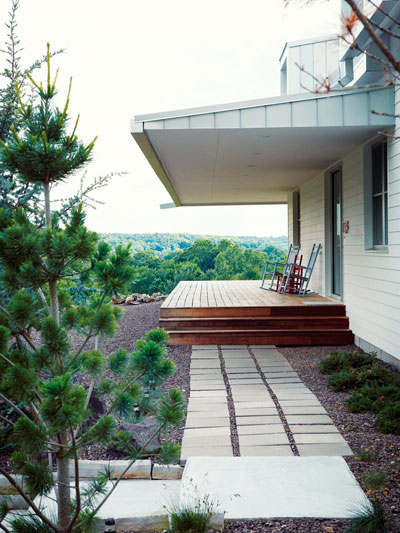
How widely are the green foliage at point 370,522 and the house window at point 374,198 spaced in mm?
4021

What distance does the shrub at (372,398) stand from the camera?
368cm

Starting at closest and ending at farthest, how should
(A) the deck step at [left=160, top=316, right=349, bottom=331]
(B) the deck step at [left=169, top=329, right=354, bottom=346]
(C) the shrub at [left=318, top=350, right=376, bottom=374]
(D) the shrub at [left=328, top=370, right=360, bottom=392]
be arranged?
(D) the shrub at [left=328, top=370, right=360, bottom=392] → (C) the shrub at [left=318, top=350, right=376, bottom=374] → (B) the deck step at [left=169, top=329, right=354, bottom=346] → (A) the deck step at [left=160, top=316, right=349, bottom=331]

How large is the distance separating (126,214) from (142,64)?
6886mm

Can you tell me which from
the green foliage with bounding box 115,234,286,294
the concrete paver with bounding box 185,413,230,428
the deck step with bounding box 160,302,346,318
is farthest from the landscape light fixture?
the green foliage with bounding box 115,234,286,294

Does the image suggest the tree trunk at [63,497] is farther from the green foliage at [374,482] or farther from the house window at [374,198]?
the house window at [374,198]

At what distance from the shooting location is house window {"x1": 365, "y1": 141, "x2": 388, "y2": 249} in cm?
567

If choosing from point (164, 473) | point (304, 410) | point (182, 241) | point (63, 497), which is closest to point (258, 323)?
point (304, 410)

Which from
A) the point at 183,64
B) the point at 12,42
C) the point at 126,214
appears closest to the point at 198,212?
the point at 126,214

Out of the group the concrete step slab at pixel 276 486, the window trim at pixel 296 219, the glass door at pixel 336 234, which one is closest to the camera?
the concrete step slab at pixel 276 486

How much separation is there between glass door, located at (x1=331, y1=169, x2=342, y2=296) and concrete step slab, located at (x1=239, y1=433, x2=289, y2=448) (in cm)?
457

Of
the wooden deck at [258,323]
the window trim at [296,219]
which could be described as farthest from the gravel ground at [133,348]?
the window trim at [296,219]

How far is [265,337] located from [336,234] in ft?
8.12

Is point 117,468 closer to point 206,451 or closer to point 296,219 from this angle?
point 206,451

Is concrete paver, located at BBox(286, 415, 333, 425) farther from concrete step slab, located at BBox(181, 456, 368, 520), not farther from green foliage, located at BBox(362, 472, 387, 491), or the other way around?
green foliage, located at BBox(362, 472, 387, 491)
